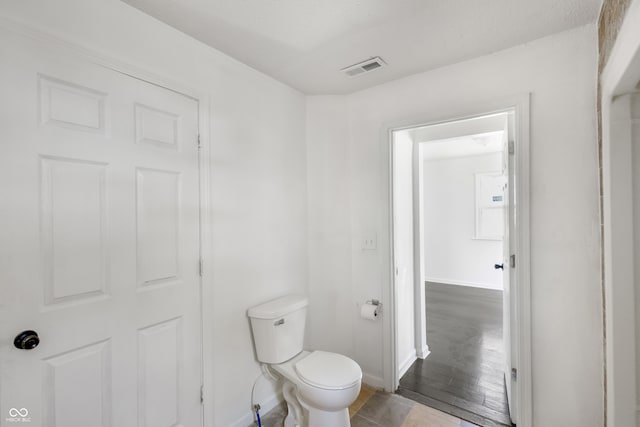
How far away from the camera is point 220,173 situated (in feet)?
5.80

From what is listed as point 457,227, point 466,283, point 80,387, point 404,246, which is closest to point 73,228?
point 80,387

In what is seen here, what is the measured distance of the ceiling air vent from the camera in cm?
188

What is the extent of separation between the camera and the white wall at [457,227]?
16.6 feet

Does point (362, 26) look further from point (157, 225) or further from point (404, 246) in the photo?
point (404, 246)

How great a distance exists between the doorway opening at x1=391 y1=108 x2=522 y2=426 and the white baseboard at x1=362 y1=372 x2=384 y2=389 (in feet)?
0.45

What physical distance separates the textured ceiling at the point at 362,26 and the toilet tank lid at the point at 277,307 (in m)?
1.56

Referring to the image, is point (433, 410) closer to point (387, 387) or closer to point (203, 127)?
point (387, 387)

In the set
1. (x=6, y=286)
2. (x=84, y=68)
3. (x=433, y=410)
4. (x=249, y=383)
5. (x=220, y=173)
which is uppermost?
(x=84, y=68)

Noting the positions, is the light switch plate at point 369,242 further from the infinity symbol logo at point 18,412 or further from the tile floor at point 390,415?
the infinity symbol logo at point 18,412

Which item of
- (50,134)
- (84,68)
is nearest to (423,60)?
(84,68)

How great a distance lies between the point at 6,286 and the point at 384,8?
1898mm

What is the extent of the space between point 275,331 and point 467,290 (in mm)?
4202

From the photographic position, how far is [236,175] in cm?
186

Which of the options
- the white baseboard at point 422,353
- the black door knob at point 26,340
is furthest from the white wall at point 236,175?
the white baseboard at point 422,353
